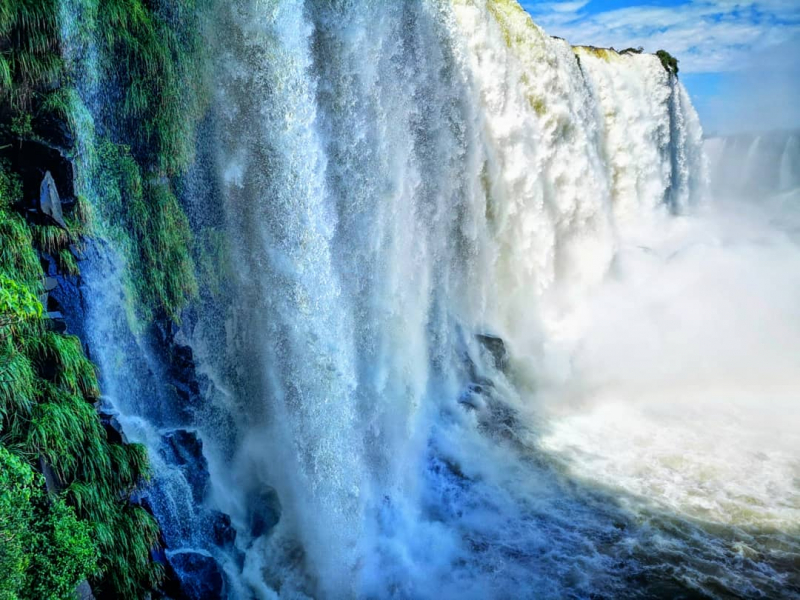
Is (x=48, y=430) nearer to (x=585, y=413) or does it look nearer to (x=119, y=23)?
(x=119, y=23)

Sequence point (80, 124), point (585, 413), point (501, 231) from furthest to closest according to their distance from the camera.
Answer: point (501, 231) < point (585, 413) < point (80, 124)

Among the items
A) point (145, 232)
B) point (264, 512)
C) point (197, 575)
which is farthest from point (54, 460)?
point (264, 512)

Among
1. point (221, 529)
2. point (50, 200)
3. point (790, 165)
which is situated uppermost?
point (790, 165)

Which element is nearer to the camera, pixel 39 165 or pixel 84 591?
pixel 84 591

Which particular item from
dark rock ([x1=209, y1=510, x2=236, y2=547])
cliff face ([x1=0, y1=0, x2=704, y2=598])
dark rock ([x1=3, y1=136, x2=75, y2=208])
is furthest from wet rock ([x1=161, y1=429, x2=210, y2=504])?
dark rock ([x1=3, y1=136, x2=75, y2=208])

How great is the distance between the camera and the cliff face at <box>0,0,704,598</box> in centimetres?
593

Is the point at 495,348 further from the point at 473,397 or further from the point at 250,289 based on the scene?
the point at 250,289

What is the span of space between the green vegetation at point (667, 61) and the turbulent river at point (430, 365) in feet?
28.1

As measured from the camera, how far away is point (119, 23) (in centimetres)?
695

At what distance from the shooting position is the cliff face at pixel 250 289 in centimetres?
593

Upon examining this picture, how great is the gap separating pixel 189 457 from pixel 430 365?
5.47 metres

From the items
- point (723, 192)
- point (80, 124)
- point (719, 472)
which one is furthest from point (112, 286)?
point (723, 192)

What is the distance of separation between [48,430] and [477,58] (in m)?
11.2

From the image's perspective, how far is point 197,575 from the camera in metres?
6.52
